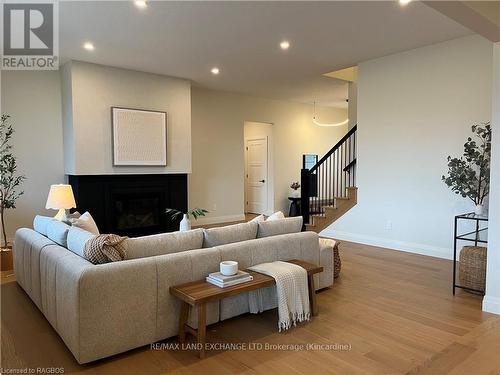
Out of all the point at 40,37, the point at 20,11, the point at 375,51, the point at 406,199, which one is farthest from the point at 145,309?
the point at 375,51

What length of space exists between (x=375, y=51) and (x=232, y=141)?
396 cm

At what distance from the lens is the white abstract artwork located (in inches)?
235

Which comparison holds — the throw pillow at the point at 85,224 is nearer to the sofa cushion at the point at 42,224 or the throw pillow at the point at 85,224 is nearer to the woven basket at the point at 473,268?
the sofa cushion at the point at 42,224

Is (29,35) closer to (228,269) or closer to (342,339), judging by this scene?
(228,269)

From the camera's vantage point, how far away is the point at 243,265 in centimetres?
312

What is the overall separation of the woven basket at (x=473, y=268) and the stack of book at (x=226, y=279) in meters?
2.48

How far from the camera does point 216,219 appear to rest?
812cm

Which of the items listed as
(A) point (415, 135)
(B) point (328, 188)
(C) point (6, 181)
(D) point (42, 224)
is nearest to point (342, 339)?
(D) point (42, 224)

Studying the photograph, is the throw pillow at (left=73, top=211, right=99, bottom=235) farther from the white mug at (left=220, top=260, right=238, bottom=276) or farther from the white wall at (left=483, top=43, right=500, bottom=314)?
the white wall at (left=483, top=43, right=500, bottom=314)

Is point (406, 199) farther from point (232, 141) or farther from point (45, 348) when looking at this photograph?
point (45, 348)

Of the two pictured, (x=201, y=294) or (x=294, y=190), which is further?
(x=294, y=190)

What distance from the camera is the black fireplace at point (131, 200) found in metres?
5.89

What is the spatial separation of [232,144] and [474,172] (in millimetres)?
5216

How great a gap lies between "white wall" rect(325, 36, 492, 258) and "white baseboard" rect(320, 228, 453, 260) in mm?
14
